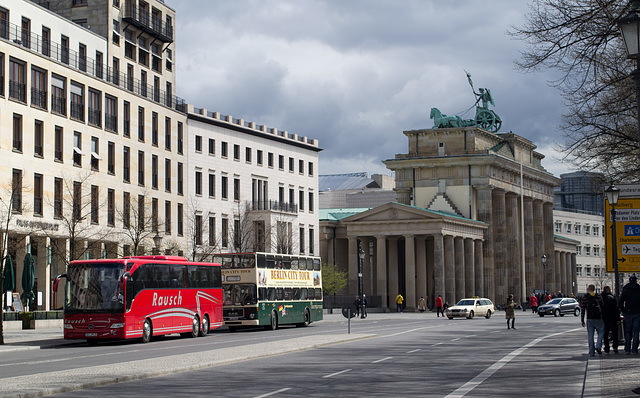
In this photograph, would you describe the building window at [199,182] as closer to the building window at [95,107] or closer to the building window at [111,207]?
the building window at [111,207]

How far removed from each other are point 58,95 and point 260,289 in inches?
888

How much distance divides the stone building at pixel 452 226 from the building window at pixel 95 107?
103ft

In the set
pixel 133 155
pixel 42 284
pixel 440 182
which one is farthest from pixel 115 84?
pixel 440 182

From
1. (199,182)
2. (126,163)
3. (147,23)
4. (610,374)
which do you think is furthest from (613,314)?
(199,182)

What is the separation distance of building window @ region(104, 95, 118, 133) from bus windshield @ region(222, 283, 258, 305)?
23949 mm

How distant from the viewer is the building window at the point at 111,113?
215 feet

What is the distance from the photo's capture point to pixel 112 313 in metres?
34.8

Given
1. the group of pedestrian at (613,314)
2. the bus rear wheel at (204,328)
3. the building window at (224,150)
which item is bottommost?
the bus rear wheel at (204,328)

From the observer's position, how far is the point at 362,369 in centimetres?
2200

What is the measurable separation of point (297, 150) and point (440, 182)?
1735 centimetres

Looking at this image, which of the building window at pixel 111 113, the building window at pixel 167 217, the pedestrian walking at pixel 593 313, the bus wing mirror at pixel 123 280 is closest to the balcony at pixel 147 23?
the building window at pixel 111 113

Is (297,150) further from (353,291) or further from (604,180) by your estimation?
(604,180)

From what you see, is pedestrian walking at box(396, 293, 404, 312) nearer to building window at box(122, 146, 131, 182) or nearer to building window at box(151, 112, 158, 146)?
building window at box(151, 112, 158, 146)

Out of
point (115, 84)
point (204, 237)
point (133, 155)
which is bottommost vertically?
point (204, 237)
